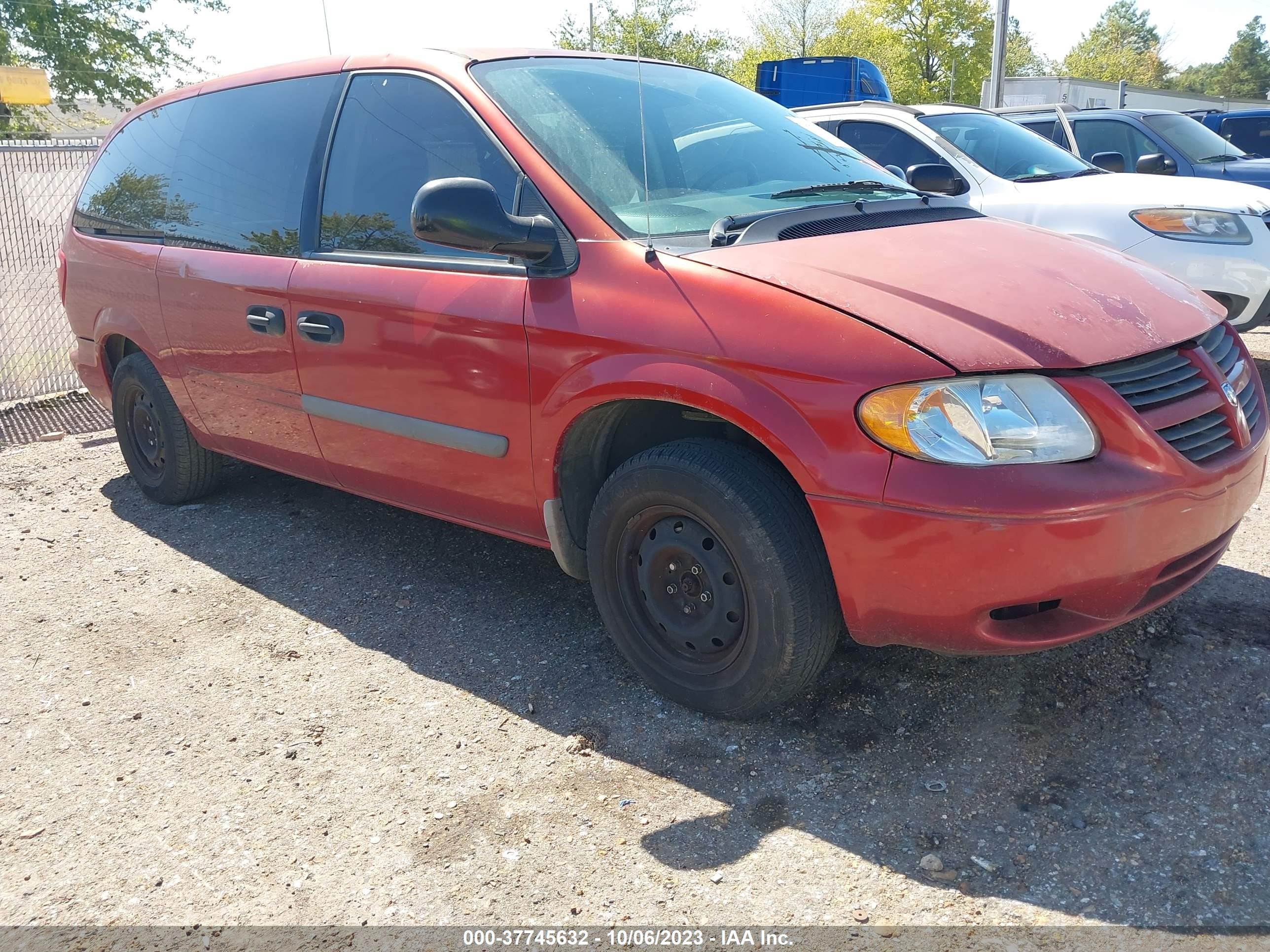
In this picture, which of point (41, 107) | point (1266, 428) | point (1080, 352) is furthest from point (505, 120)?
point (41, 107)

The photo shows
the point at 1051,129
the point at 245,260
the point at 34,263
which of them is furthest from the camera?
the point at 1051,129

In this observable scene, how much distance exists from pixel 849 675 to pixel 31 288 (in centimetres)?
688

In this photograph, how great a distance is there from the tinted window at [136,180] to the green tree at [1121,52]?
65.2 m

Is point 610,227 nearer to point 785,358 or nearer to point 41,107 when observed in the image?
point 785,358

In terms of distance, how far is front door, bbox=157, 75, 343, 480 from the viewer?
3.85m

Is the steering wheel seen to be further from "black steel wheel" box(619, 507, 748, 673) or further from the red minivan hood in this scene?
"black steel wheel" box(619, 507, 748, 673)

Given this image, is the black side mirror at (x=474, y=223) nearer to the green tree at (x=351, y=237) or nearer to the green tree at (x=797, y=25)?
the green tree at (x=351, y=237)

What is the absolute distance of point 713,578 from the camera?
9.26ft

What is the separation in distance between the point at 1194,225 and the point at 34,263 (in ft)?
25.1

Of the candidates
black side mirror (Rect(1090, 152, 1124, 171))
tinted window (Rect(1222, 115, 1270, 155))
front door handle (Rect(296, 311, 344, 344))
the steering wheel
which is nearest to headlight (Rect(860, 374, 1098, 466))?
the steering wheel

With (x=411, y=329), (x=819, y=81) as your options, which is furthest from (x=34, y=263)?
(x=819, y=81)

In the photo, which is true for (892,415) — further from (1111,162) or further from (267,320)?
(1111,162)

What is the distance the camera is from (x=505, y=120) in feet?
10.5

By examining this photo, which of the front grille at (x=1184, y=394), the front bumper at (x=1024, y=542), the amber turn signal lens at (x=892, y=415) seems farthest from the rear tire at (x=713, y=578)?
the front grille at (x=1184, y=394)
